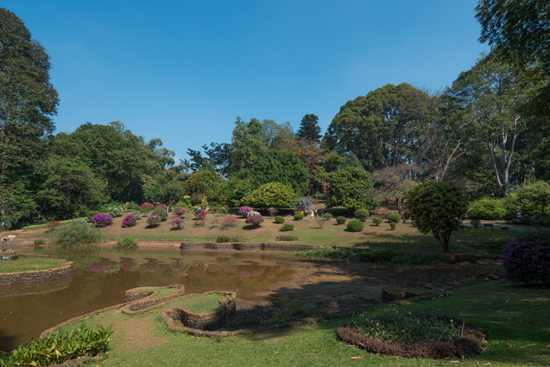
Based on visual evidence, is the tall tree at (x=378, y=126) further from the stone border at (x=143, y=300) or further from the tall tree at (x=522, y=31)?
the stone border at (x=143, y=300)

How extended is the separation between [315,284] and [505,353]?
916cm

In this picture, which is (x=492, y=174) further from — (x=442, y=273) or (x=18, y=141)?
(x=18, y=141)

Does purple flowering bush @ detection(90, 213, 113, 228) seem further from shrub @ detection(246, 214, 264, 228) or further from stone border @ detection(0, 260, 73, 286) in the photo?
stone border @ detection(0, 260, 73, 286)

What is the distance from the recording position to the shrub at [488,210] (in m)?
27.0

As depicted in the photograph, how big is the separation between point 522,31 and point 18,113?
44601 millimetres

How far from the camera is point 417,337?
4.45 m

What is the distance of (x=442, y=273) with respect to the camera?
12.5m

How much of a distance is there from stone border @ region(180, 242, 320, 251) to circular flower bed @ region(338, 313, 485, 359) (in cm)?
1578

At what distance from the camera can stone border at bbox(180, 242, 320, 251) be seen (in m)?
21.2

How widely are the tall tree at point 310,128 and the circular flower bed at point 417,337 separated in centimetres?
6317

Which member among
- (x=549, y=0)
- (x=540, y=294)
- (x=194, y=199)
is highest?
(x=549, y=0)

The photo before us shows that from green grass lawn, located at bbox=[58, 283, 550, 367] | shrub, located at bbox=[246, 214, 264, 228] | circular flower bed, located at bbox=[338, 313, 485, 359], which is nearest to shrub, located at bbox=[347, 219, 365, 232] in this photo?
shrub, located at bbox=[246, 214, 264, 228]

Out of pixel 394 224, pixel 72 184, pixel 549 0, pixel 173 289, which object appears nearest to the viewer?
pixel 549 0

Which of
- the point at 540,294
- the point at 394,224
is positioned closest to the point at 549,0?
the point at 540,294
